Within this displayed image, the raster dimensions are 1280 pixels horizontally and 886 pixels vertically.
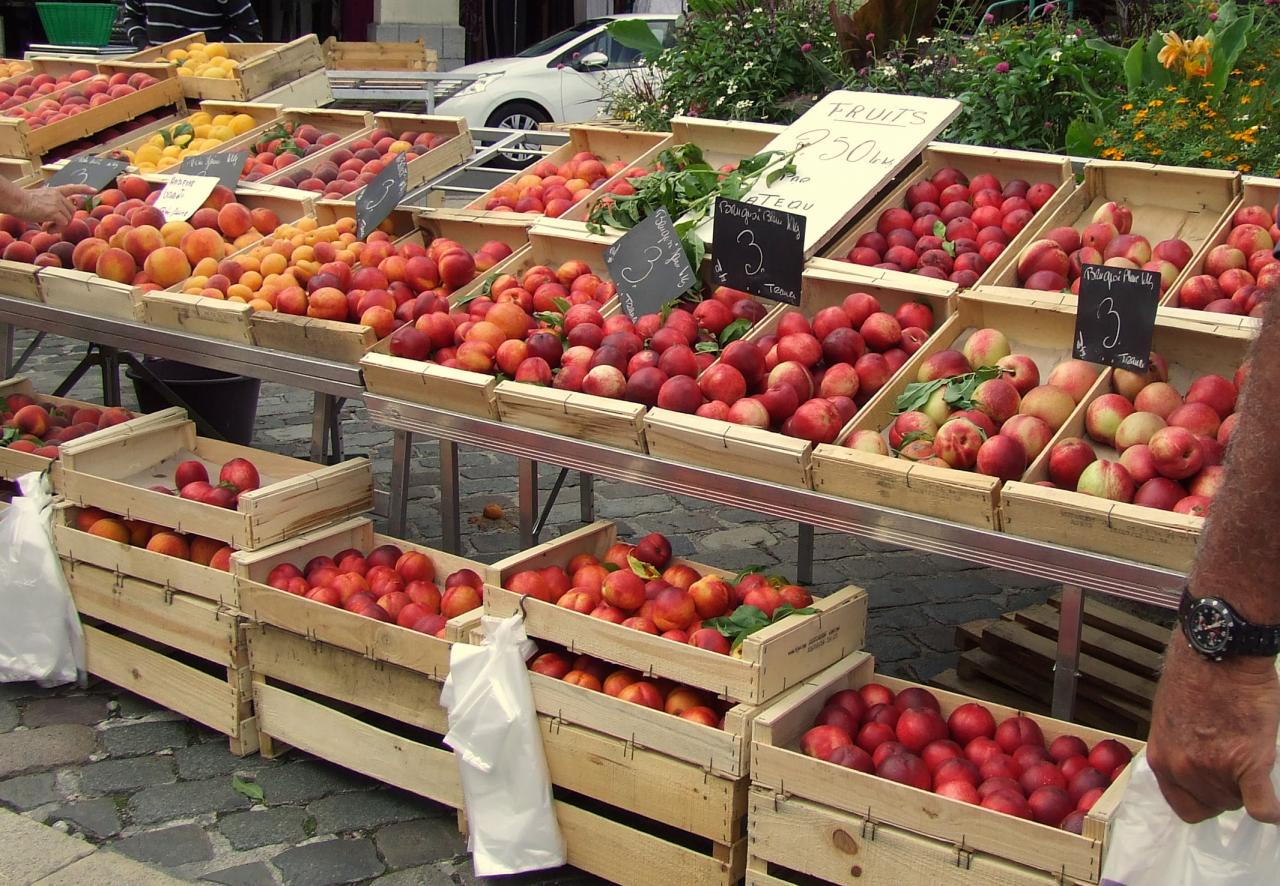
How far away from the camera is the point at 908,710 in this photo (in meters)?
2.93

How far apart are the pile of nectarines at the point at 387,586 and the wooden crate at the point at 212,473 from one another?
14 centimetres

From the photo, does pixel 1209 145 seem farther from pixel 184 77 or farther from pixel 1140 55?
pixel 184 77

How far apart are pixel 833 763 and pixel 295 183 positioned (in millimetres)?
3515

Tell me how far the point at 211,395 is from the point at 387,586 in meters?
2.39

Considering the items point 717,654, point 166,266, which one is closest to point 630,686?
point 717,654

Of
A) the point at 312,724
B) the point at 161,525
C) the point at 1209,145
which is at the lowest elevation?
the point at 312,724

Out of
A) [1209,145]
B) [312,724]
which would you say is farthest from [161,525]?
[1209,145]

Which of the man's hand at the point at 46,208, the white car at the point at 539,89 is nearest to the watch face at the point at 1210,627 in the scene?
the man's hand at the point at 46,208

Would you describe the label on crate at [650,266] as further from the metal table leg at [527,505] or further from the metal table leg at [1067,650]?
the metal table leg at [1067,650]

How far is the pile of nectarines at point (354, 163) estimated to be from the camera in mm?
5117

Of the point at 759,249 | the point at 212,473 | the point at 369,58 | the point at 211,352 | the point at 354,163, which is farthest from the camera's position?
the point at 369,58

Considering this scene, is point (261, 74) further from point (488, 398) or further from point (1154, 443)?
point (1154, 443)

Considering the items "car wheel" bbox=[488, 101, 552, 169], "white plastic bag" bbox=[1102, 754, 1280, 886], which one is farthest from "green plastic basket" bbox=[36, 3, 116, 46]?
"white plastic bag" bbox=[1102, 754, 1280, 886]

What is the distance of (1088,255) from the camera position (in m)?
3.63
